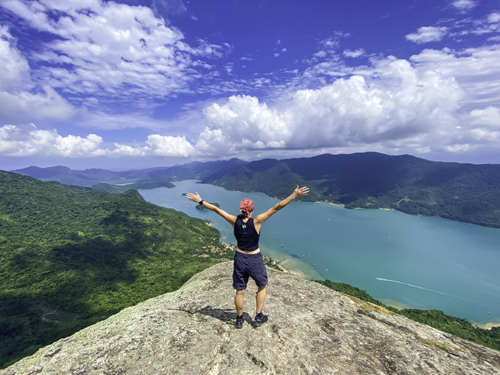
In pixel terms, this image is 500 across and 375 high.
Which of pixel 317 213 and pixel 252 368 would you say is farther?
pixel 317 213

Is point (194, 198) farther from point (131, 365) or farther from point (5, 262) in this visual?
point (5, 262)

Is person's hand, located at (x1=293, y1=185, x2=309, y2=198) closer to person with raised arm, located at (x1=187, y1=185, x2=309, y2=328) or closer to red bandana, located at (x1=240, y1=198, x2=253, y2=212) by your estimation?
person with raised arm, located at (x1=187, y1=185, x2=309, y2=328)

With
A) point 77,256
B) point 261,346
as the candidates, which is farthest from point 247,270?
point 77,256

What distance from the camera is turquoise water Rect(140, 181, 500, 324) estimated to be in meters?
60.8

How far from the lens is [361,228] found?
126 meters

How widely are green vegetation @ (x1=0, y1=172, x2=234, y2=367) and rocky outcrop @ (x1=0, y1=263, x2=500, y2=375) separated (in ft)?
134

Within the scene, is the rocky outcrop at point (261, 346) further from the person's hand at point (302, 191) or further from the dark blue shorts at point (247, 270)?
the person's hand at point (302, 191)

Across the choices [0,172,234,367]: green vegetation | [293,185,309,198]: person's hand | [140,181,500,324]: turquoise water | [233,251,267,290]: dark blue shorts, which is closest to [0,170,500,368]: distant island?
[0,172,234,367]: green vegetation

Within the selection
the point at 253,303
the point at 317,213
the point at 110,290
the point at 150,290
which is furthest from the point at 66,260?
the point at 317,213

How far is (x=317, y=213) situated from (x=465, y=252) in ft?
278

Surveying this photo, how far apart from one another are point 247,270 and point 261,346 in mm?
1730

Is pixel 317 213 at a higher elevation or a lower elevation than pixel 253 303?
lower

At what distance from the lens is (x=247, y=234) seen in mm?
5004

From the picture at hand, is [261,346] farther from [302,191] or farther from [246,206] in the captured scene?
[302,191]
